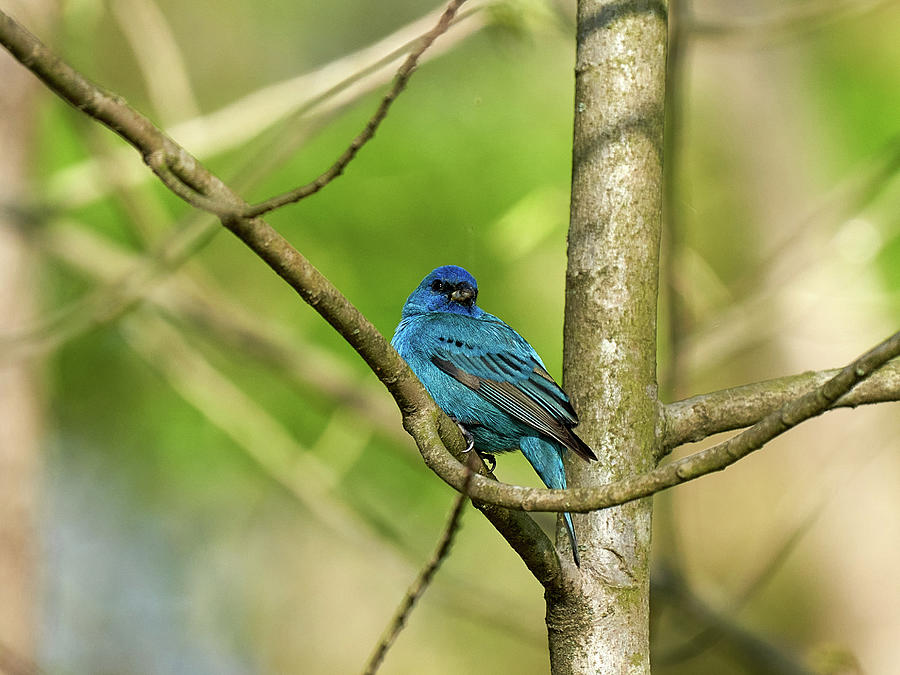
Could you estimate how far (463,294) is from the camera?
5.50 metres

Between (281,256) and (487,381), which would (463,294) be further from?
(281,256)

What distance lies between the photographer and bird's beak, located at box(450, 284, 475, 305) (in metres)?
5.48

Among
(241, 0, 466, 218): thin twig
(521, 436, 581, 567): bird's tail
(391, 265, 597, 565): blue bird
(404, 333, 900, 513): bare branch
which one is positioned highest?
(391, 265, 597, 565): blue bird

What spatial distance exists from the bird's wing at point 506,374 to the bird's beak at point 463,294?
1.62 ft

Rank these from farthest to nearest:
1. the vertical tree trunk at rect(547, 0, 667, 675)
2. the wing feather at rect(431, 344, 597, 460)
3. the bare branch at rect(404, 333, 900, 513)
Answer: the wing feather at rect(431, 344, 597, 460), the vertical tree trunk at rect(547, 0, 667, 675), the bare branch at rect(404, 333, 900, 513)

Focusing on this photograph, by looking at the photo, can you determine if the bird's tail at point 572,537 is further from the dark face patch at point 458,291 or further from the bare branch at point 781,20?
the bare branch at point 781,20

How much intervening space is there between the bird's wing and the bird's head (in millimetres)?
533

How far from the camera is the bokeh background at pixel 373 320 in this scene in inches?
237

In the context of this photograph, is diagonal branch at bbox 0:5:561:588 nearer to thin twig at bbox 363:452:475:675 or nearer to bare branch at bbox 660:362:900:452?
thin twig at bbox 363:452:475:675

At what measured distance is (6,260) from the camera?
24.4 feet

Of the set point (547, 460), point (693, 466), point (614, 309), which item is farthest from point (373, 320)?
point (693, 466)

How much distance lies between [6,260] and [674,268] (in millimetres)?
5480

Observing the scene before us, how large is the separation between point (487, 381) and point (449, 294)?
45.6 inches

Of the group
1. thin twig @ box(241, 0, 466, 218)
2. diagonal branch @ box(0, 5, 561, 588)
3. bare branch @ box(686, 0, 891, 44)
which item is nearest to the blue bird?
diagonal branch @ box(0, 5, 561, 588)
